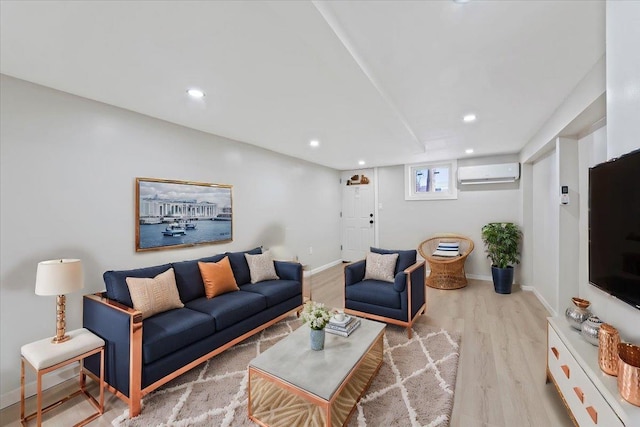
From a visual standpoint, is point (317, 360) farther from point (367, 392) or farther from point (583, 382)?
point (583, 382)

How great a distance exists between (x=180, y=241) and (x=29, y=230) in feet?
3.99

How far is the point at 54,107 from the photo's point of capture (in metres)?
2.18

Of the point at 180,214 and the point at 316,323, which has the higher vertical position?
the point at 180,214

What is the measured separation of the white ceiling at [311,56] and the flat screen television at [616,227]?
33.2 inches

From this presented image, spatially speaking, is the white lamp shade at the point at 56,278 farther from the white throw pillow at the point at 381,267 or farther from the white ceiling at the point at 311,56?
the white throw pillow at the point at 381,267

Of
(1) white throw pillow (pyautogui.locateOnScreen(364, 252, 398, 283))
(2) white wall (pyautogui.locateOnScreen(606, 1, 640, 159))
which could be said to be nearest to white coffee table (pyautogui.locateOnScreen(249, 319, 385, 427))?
(1) white throw pillow (pyautogui.locateOnScreen(364, 252, 398, 283))

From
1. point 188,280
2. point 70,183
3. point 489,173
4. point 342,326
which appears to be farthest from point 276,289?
point 489,173

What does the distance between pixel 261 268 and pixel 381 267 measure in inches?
59.5

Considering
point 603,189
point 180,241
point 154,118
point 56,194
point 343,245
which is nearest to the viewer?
point 603,189

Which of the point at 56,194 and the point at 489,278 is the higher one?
the point at 56,194

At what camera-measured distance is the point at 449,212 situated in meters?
5.32

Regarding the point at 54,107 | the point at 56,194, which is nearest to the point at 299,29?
the point at 54,107

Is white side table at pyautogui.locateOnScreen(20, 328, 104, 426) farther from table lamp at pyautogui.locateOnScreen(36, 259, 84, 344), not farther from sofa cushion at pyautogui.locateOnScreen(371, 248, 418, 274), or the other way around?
sofa cushion at pyautogui.locateOnScreen(371, 248, 418, 274)

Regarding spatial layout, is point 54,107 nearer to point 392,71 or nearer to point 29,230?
point 29,230
